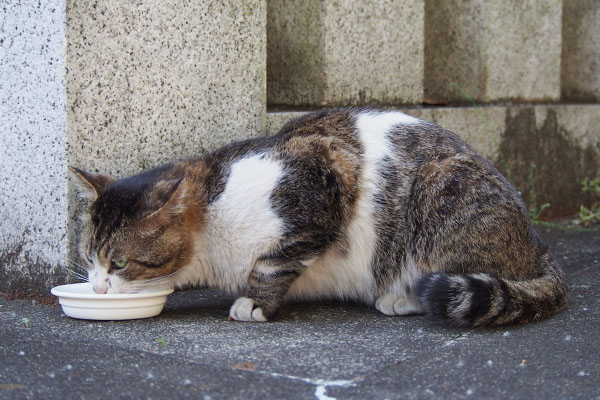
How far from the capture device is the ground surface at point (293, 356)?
2.30m

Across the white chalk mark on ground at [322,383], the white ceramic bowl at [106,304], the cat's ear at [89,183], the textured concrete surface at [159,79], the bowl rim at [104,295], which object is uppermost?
the textured concrete surface at [159,79]

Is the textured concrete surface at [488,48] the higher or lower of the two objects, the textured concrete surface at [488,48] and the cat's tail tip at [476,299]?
the higher

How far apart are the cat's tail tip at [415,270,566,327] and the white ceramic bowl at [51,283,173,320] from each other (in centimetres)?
111

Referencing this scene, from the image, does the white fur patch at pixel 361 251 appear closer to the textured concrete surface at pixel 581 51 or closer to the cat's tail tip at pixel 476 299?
the cat's tail tip at pixel 476 299

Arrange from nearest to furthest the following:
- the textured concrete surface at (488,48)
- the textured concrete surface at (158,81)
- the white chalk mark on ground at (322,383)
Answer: the white chalk mark on ground at (322,383), the textured concrete surface at (158,81), the textured concrete surface at (488,48)

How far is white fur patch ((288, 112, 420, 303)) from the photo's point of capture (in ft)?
10.8

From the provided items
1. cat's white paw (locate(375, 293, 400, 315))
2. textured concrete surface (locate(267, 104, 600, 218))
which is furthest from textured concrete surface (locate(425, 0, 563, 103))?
cat's white paw (locate(375, 293, 400, 315))

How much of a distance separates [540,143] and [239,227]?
10.1 ft

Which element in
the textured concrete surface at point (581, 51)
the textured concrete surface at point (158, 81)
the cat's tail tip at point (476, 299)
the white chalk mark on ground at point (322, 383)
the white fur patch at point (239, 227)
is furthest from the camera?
the textured concrete surface at point (581, 51)

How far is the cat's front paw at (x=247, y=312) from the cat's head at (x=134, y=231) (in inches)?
12.3

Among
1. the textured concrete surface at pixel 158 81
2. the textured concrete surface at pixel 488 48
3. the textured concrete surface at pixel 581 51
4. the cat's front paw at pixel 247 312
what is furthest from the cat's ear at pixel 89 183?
the textured concrete surface at pixel 581 51

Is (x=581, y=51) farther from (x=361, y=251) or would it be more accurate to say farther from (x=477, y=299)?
(x=477, y=299)

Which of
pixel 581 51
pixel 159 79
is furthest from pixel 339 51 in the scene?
pixel 581 51

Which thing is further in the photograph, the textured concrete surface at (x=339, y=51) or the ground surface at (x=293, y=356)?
the textured concrete surface at (x=339, y=51)
